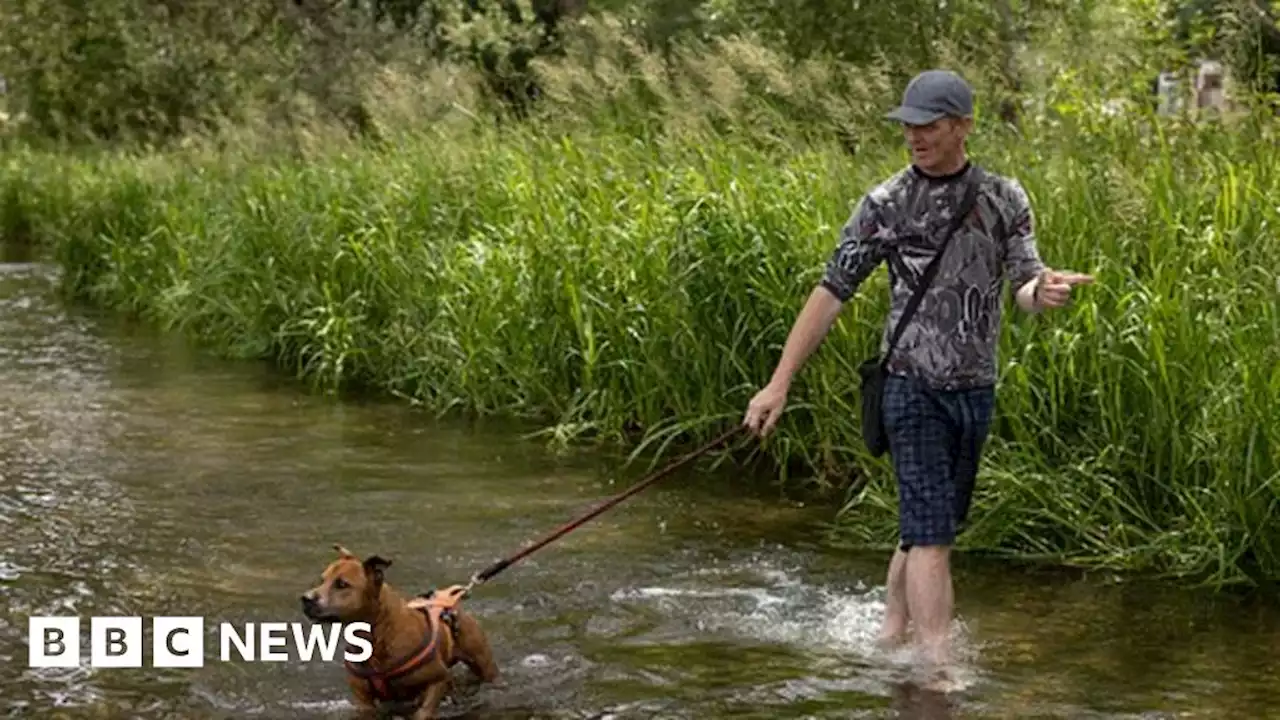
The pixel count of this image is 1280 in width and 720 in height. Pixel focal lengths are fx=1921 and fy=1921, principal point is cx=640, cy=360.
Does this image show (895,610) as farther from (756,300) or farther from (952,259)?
(756,300)

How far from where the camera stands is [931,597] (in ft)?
20.2

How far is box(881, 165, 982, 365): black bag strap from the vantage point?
19.8ft

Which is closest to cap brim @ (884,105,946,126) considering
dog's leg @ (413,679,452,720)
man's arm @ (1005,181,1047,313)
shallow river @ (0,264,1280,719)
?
man's arm @ (1005,181,1047,313)

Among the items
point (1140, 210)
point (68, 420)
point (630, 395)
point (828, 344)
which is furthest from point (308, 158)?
point (1140, 210)

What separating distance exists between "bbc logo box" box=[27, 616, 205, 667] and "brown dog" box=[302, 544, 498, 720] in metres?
0.99

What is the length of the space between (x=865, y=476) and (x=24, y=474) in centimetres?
426

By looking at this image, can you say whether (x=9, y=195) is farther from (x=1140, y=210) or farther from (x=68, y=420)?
(x=1140, y=210)

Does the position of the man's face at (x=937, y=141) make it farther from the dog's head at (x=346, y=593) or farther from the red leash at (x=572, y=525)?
the dog's head at (x=346, y=593)

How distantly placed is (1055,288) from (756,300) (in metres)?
3.88

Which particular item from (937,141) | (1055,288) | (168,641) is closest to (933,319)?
(1055,288)

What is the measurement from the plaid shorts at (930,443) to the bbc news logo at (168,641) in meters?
1.96

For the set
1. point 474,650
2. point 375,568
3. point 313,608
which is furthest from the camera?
→ point 474,650

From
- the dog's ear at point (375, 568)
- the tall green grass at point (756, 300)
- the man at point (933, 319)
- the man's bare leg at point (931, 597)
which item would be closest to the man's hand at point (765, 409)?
the man at point (933, 319)

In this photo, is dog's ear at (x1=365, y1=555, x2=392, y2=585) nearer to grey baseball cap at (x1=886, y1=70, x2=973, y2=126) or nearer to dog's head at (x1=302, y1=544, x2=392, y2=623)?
dog's head at (x1=302, y1=544, x2=392, y2=623)
